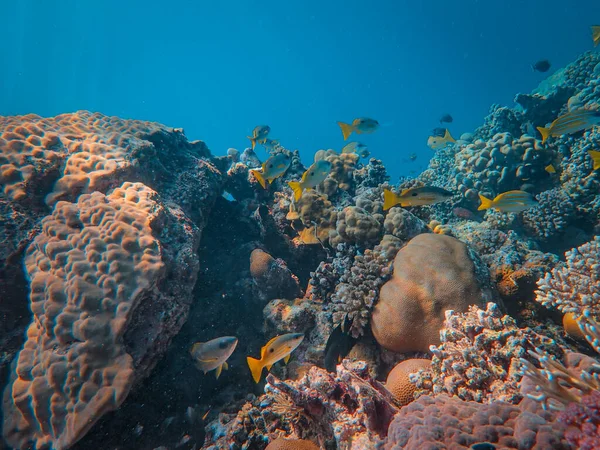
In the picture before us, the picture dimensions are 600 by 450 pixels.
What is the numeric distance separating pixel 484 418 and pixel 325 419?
1.56 m

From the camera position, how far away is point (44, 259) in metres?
3.88

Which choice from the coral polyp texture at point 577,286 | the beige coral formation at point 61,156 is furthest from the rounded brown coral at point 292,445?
the beige coral formation at point 61,156

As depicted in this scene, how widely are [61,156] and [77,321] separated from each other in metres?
→ 3.37

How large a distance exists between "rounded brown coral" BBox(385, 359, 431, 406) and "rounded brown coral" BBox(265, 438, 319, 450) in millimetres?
1018

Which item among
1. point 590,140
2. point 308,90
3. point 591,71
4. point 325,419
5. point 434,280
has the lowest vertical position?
point 325,419

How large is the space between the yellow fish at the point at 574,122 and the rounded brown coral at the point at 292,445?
6623mm

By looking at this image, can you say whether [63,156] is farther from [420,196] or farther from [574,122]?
[574,122]

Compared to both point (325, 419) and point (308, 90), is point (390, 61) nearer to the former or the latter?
point (308, 90)

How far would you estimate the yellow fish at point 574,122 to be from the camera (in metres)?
5.50

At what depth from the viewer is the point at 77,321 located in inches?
133

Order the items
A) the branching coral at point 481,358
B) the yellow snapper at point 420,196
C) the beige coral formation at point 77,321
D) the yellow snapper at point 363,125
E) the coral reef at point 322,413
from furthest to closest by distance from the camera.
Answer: the yellow snapper at point 363,125, the yellow snapper at point 420,196, the beige coral formation at point 77,321, the branching coral at point 481,358, the coral reef at point 322,413

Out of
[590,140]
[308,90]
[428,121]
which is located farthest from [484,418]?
[308,90]

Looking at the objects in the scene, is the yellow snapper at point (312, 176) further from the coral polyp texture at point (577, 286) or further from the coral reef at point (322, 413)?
the coral polyp texture at point (577, 286)

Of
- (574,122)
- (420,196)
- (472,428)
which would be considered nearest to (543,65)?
(574,122)
